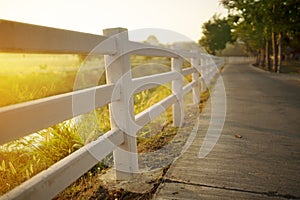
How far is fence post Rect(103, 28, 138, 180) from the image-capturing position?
219cm

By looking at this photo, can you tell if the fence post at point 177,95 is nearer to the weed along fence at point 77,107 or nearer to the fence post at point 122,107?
the weed along fence at point 77,107

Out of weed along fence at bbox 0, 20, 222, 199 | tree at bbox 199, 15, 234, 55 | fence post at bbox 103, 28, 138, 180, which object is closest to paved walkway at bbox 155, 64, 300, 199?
fence post at bbox 103, 28, 138, 180

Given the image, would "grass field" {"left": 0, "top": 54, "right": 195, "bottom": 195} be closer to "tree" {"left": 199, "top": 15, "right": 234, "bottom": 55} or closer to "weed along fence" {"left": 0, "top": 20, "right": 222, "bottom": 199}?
"weed along fence" {"left": 0, "top": 20, "right": 222, "bottom": 199}

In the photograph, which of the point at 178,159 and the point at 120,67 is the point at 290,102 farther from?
the point at 120,67

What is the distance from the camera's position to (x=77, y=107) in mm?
1651

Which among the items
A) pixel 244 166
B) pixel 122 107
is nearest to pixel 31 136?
pixel 122 107

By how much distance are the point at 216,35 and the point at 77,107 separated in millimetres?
62825

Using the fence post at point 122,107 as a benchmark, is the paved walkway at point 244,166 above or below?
below

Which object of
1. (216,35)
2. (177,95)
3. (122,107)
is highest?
(216,35)

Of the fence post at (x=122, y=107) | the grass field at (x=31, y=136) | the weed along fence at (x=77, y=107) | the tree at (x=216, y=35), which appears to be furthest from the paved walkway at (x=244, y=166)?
the tree at (x=216, y=35)

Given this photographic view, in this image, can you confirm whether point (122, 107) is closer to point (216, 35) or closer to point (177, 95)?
point (177, 95)

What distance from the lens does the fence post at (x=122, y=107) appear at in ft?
7.18

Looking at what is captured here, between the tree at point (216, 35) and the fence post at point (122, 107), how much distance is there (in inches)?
2382

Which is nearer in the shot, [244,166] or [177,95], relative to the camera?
[244,166]
